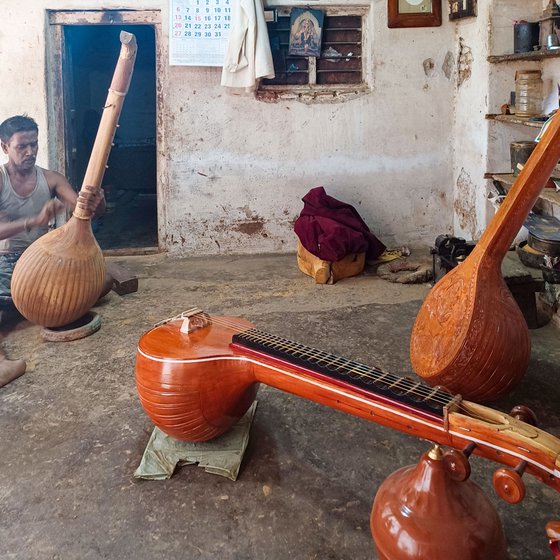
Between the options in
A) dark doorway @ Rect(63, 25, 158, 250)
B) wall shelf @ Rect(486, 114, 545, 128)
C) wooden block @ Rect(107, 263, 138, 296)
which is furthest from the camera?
dark doorway @ Rect(63, 25, 158, 250)

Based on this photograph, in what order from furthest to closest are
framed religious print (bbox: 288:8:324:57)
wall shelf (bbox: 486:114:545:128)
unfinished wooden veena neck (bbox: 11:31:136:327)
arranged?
framed religious print (bbox: 288:8:324:57)
wall shelf (bbox: 486:114:545:128)
unfinished wooden veena neck (bbox: 11:31:136:327)

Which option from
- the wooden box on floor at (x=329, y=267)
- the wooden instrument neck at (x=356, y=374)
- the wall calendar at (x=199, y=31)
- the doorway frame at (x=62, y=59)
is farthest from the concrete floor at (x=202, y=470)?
the wall calendar at (x=199, y=31)

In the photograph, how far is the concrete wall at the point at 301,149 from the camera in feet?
15.7

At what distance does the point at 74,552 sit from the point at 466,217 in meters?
3.94

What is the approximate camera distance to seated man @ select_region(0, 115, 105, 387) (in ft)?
11.7

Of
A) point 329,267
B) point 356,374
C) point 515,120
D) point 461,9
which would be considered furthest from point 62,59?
point 356,374

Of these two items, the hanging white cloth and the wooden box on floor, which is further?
the hanging white cloth

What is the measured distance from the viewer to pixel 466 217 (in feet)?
15.7

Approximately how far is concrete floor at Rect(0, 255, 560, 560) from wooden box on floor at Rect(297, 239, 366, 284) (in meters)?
0.81

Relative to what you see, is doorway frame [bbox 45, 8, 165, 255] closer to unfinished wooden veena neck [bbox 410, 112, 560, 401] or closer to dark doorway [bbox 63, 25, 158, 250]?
dark doorway [bbox 63, 25, 158, 250]

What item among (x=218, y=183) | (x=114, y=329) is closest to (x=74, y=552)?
(x=114, y=329)

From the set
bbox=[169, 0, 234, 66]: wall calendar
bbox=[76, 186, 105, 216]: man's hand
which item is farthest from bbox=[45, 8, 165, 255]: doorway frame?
bbox=[76, 186, 105, 216]: man's hand

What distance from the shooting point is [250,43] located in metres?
4.50

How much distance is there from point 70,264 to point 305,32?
2.76 m
